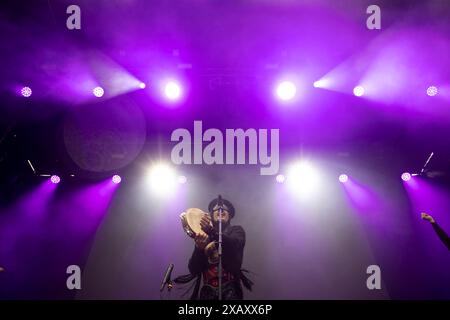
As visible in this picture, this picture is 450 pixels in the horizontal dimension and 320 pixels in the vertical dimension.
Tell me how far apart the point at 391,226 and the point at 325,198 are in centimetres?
63

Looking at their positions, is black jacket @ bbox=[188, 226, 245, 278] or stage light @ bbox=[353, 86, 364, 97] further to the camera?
stage light @ bbox=[353, 86, 364, 97]

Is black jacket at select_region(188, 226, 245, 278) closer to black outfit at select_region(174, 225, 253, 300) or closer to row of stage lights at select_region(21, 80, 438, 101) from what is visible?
black outfit at select_region(174, 225, 253, 300)

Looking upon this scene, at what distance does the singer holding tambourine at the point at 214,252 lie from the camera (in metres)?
4.40

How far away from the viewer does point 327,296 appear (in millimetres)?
4426

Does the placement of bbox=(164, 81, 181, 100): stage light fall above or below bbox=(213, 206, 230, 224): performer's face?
above

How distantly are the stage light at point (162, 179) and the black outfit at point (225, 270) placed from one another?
1.84ft

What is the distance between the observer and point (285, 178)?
4.56 meters

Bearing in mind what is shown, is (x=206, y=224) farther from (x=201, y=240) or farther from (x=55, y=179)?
(x=55, y=179)

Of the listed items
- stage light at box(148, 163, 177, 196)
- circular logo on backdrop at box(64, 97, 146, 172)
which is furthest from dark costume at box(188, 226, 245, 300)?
circular logo on backdrop at box(64, 97, 146, 172)

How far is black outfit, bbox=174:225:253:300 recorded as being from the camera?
439 cm

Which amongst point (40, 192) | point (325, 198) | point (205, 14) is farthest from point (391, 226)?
point (40, 192)

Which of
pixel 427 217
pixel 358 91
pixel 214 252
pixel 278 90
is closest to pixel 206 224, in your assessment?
pixel 214 252
